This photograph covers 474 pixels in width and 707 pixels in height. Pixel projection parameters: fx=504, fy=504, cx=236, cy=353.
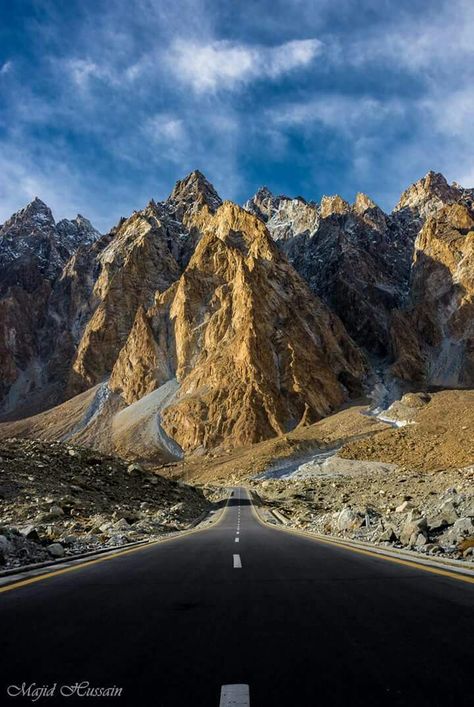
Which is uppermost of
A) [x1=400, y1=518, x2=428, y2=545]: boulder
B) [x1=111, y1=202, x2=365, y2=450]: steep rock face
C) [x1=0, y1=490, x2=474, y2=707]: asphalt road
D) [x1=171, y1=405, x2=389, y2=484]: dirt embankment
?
[x1=111, y1=202, x2=365, y2=450]: steep rock face

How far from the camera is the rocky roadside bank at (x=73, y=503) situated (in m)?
14.4

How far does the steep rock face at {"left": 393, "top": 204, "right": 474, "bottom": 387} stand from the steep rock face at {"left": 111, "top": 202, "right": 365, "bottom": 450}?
921 inches

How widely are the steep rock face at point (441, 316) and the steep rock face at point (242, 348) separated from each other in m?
23.4

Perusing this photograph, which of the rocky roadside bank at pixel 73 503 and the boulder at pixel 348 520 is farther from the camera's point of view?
the boulder at pixel 348 520

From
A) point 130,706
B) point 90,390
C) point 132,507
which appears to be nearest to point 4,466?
point 132,507

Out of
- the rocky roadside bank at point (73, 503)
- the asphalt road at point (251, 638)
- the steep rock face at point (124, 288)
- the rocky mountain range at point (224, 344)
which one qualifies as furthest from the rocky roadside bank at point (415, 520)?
the steep rock face at point (124, 288)

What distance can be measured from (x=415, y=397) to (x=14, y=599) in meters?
→ 121

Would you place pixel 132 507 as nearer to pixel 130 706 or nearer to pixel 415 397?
pixel 130 706

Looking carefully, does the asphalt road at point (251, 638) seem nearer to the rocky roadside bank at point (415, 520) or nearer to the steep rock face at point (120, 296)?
the rocky roadside bank at point (415, 520)

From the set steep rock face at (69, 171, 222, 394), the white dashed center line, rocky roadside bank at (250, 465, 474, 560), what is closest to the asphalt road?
the white dashed center line

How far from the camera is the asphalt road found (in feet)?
10.8

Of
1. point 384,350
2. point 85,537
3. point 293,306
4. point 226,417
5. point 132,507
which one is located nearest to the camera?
point 85,537

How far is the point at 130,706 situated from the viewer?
10.2 feet

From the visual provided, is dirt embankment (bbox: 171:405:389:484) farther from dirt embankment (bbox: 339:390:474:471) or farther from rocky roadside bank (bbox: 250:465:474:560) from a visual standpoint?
rocky roadside bank (bbox: 250:465:474:560)
